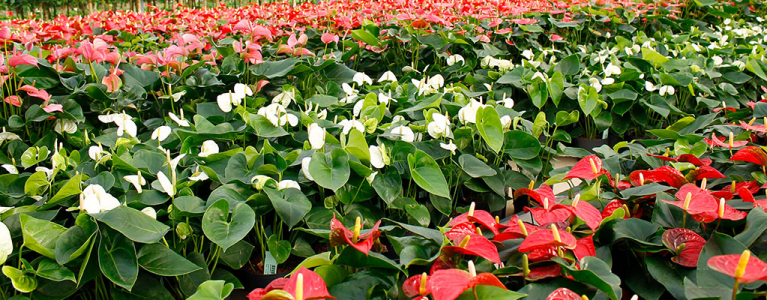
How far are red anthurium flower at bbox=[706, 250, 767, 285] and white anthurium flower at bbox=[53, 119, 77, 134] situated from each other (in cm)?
191

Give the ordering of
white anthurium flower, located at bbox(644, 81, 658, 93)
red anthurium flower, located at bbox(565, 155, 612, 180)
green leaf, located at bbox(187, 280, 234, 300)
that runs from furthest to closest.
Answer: white anthurium flower, located at bbox(644, 81, 658, 93) < red anthurium flower, located at bbox(565, 155, 612, 180) < green leaf, located at bbox(187, 280, 234, 300)

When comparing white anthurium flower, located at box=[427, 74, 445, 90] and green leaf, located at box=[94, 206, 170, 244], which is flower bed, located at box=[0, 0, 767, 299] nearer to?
green leaf, located at box=[94, 206, 170, 244]

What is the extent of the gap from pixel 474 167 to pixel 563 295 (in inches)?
33.5

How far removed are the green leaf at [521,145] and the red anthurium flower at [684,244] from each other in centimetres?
75

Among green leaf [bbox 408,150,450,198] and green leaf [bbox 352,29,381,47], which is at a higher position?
green leaf [bbox 352,29,381,47]

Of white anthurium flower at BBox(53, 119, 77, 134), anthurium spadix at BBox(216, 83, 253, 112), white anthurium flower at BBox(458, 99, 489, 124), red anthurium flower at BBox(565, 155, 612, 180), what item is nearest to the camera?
red anthurium flower at BBox(565, 155, 612, 180)

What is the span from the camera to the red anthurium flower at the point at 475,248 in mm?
711

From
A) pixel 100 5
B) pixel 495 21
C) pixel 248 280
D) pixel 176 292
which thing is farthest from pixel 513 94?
pixel 100 5

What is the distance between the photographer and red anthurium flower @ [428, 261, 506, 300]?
1.99ft

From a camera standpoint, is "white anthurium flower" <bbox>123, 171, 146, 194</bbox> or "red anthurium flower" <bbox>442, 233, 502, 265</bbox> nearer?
"red anthurium flower" <bbox>442, 233, 502, 265</bbox>

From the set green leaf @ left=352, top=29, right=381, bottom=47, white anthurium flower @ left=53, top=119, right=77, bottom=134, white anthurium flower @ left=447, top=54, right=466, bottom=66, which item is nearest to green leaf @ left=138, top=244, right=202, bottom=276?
white anthurium flower @ left=53, top=119, right=77, bottom=134

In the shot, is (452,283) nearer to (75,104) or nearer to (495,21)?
(75,104)

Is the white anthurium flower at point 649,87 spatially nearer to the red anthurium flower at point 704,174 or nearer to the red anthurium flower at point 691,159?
the red anthurium flower at point 691,159

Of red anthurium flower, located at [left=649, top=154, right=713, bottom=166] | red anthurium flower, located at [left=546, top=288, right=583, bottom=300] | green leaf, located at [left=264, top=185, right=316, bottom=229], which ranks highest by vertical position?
red anthurium flower, located at [left=546, top=288, right=583, bottom=300]
